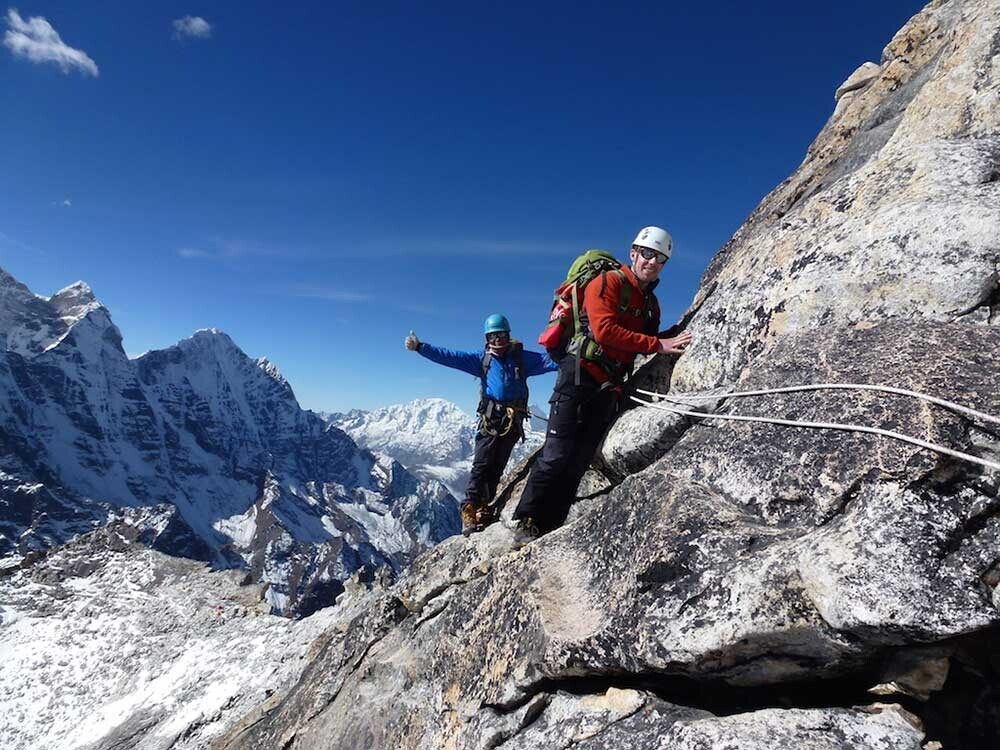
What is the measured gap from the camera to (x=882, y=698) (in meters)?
5.05

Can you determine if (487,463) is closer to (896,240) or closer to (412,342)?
(412,342)

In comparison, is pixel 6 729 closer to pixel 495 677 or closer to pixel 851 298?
pixel 495 677

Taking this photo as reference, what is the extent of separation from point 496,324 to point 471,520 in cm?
428

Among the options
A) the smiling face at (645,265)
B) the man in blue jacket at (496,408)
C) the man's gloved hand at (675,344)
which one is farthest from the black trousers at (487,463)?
the smiling face at (645,265)

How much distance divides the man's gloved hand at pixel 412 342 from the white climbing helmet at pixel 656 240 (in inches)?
236

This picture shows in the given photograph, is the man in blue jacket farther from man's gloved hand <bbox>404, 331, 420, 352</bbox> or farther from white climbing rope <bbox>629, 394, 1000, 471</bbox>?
white climbing rope <bbox>629, 394, 1000, 471</bbox>

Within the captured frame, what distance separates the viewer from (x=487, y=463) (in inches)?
486

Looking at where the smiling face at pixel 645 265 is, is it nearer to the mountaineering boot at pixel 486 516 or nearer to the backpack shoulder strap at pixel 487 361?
the backpack shoulder strap at pixel 487 361

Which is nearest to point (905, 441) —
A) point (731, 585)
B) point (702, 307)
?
point (731, 585)

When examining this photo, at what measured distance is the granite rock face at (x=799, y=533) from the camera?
4.72m

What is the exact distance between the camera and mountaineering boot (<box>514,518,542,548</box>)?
10.1 m

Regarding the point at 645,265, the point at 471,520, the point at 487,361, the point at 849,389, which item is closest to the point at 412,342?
the point at 487,361

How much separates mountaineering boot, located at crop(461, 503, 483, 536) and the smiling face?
6.08m

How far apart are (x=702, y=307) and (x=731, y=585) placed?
222 inches
